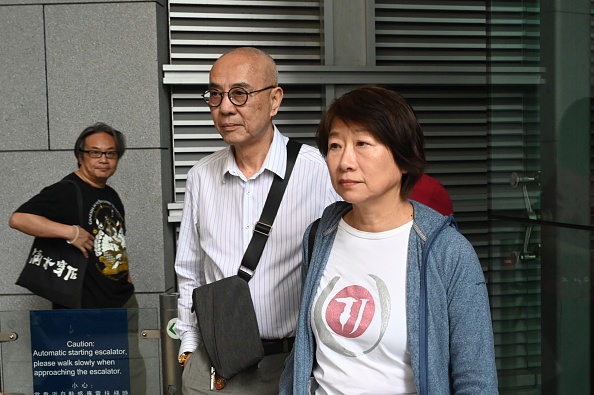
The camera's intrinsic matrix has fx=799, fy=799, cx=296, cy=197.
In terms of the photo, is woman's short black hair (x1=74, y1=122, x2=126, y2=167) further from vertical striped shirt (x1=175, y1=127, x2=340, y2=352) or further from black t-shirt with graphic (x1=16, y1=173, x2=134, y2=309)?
vertical striped shirt (x1=175, y1=127, x2=340, y2=352)

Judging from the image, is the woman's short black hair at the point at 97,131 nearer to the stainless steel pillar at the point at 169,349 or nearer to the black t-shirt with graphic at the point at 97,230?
the black t-shirt with graphic at the point at 97,230

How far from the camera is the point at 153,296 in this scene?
614 cm

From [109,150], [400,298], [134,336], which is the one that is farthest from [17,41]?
[400,298]

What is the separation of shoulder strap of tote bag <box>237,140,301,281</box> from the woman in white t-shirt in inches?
20.3

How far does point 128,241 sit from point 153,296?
464 millimetres

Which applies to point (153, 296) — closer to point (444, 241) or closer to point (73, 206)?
point (73, 206)

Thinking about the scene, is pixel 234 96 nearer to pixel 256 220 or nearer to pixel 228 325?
pixel 256 220

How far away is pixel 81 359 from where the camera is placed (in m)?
3.90

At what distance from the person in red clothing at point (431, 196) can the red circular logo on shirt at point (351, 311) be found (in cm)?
190

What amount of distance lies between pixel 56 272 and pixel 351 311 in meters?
3.01

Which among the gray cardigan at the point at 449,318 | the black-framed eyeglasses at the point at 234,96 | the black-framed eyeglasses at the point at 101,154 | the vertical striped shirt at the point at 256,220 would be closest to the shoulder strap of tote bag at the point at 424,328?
the gray cardigan at the point at 449,318

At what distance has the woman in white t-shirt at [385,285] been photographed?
206 centimetres

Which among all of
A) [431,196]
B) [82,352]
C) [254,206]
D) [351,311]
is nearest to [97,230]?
[82,352]

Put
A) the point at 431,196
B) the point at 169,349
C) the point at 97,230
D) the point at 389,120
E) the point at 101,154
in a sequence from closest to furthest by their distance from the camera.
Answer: the point at 389,120 → the point at 169,349 → the point at 431,196 → the point at 97,230 → the point at 101,154
